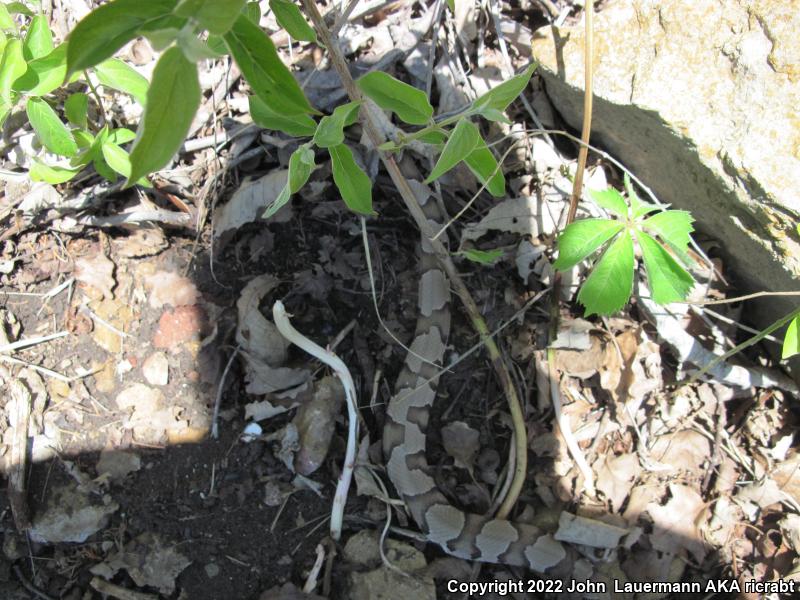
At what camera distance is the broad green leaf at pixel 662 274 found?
2.12 metres

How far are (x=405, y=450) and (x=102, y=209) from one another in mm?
1946

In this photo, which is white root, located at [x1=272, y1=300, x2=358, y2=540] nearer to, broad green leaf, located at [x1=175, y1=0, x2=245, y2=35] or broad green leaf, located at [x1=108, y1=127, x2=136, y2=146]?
broad green leaf, located at [x1=108, y1=127, x2=136, y2=146]

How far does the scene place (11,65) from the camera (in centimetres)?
200

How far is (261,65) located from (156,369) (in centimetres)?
203

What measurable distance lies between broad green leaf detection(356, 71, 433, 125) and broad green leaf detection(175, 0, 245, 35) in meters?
0.70

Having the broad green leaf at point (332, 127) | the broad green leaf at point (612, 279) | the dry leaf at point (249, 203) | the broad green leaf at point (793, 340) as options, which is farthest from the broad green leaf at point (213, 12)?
the broad green leaf at point (793, 340)

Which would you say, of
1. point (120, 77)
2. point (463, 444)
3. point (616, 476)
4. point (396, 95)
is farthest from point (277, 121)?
point (616, 476)

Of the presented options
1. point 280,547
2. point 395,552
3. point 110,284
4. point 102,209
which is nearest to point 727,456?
point 395,552

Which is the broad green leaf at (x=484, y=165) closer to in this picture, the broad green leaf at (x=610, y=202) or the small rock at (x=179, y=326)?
the broad green leaf at (x=610, y=202)

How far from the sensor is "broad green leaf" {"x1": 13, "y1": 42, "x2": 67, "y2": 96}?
1947 mm

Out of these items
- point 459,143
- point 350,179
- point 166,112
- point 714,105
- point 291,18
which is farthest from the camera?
point 714,105

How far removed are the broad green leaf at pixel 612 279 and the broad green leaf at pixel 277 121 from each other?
3.76 ft

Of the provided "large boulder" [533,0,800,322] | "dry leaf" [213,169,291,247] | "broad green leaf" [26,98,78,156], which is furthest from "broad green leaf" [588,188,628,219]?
"broad green leaf" [26,98,78,156]

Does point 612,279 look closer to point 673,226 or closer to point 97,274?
point 673,226
